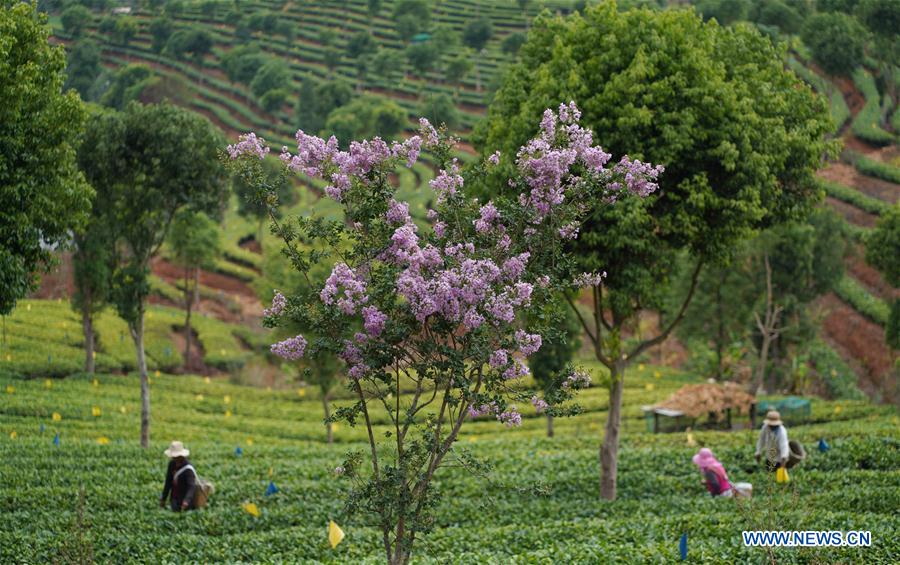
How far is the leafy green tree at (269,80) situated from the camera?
9950 centimetres

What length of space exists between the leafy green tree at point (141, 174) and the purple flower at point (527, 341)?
623 inches

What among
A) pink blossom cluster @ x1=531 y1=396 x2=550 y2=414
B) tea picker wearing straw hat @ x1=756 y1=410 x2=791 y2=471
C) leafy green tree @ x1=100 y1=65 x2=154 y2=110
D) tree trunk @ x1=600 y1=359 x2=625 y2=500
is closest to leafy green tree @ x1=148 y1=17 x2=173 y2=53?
leafy green tree @ x1=100 y1=65 x2=154 y2=110

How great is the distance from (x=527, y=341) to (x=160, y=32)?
4489 inches

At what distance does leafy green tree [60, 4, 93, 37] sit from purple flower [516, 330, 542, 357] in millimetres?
99311

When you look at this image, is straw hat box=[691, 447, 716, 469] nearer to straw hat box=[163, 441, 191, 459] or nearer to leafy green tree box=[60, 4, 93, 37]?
straw hat box=[163, 441, 191, 459]

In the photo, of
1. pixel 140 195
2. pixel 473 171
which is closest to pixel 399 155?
pixel 473 171

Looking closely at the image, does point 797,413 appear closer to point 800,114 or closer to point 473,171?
point 800,114

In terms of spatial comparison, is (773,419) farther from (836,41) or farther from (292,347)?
(836,41)

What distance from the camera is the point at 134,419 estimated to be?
30.7 m

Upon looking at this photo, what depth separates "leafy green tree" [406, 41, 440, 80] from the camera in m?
103

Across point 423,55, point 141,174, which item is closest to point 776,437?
point 141,174

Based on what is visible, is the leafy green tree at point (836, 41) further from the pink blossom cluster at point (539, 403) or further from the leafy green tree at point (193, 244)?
the pink blossom cluster at point (539, 403)

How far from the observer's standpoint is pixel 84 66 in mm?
91500

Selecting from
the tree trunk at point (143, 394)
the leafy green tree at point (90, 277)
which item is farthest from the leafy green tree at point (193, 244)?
the tree trunk at point (143, 394)
